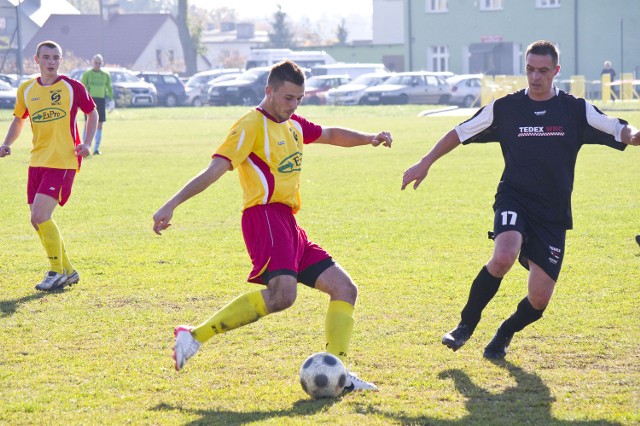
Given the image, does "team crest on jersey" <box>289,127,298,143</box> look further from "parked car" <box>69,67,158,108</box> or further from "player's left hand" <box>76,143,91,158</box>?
"parked car" <box>69,67,158,108</box>

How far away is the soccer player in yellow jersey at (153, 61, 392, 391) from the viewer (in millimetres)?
5223

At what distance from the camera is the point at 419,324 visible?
670 centimetres

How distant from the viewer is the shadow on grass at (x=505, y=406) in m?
4.70

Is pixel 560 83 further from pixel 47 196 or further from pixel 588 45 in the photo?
pixel 47 196

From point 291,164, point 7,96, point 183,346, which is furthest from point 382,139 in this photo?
point 7,96

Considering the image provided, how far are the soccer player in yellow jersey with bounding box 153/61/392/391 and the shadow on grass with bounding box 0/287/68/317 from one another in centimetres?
243

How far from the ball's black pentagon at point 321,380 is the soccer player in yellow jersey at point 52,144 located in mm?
3772

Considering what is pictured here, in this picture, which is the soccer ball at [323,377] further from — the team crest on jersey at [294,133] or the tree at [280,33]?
the tree at [280,33]

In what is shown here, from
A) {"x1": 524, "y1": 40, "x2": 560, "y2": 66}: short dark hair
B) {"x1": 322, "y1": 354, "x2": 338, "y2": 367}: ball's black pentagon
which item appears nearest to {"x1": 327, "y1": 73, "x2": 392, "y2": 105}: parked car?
{"x1": 524, "y1": 40, "x2": 560, "y2": 66}: short dark hair

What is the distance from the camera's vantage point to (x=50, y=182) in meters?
8.26

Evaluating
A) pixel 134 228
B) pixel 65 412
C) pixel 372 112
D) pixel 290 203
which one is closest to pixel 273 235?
pixel 290 203

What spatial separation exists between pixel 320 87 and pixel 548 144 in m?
38.1

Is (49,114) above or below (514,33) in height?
below

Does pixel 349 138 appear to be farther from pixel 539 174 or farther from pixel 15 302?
pixel 15 302
